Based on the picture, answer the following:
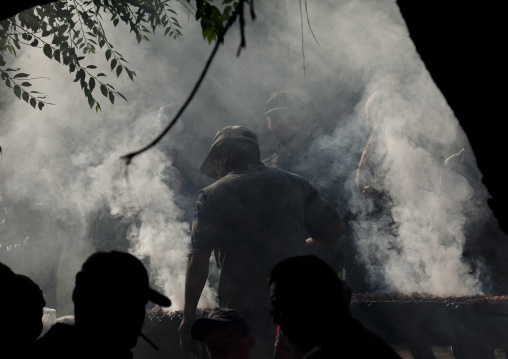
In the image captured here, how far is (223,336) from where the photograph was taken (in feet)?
10.0

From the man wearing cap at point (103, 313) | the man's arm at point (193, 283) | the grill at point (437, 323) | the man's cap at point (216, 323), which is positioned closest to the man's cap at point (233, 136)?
the man's arm at point (193, 283)

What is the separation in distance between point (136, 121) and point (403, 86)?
8910 mm

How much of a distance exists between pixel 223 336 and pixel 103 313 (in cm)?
167

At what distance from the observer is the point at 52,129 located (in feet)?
46.7

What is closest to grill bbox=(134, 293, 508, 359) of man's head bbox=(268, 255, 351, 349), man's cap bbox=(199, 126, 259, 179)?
man's cap bbox=(199, 126, 259, 179)

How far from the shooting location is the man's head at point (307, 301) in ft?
5.02

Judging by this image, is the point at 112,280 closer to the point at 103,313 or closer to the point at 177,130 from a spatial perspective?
the point at 103,313

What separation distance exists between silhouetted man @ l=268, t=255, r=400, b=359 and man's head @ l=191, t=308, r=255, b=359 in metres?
1.55

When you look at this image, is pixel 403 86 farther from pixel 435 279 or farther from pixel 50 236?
pixel 50 236

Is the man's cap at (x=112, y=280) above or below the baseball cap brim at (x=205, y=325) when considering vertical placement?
above

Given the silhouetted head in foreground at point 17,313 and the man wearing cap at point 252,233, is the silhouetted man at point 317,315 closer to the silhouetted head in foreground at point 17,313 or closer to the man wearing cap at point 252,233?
the silhouetted head in foreground at point 17,313

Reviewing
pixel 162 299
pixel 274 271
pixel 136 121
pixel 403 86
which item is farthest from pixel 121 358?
pixel 136 121

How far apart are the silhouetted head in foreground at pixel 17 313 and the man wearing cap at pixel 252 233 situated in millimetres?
1898

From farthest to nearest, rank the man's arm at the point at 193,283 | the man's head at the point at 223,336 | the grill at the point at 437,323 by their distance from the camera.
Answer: the grill at the point at 437,323 < the man's arm at the point at 193,283 < the man's head at the point at 223,336
